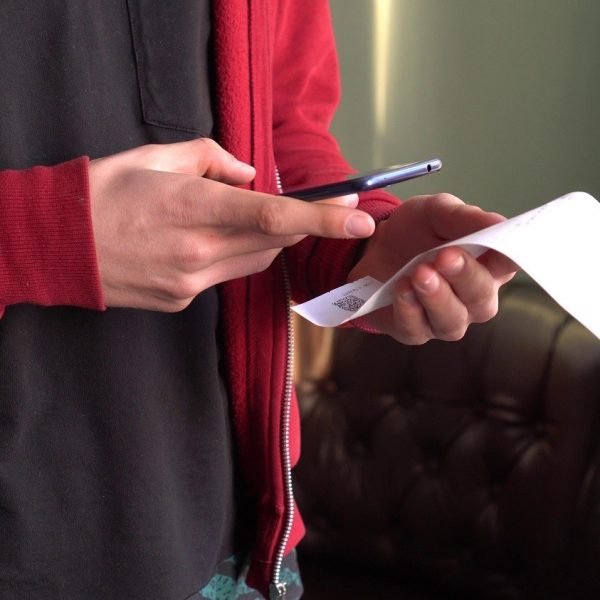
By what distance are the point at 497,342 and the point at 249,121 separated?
65 cm

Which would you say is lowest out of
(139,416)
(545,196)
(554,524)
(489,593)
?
(489,593)

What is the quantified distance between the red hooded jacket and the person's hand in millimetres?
42

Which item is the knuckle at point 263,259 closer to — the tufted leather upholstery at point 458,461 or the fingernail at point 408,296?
the fingernail at point 408,296

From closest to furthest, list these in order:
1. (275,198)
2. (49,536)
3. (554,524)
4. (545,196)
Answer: (275,198)
(49,536)
(554,524)
(545,196)

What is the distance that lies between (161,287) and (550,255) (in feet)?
0.74

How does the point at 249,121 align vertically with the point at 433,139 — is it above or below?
above

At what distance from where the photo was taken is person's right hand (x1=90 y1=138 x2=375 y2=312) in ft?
1.28

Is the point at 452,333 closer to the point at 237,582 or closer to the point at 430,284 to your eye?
the point at 430,284

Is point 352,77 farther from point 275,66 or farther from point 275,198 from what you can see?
point 275,198

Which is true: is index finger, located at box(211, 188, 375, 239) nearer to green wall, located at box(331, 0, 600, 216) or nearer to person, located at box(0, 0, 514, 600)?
person, located at box(0, 0, 514, 600)

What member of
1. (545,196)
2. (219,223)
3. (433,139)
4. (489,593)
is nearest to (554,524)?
(489,593)

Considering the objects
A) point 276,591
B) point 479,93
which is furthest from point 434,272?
point 479,93

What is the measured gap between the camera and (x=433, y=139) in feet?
4.71

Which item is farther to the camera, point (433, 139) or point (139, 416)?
point (433, 139)
